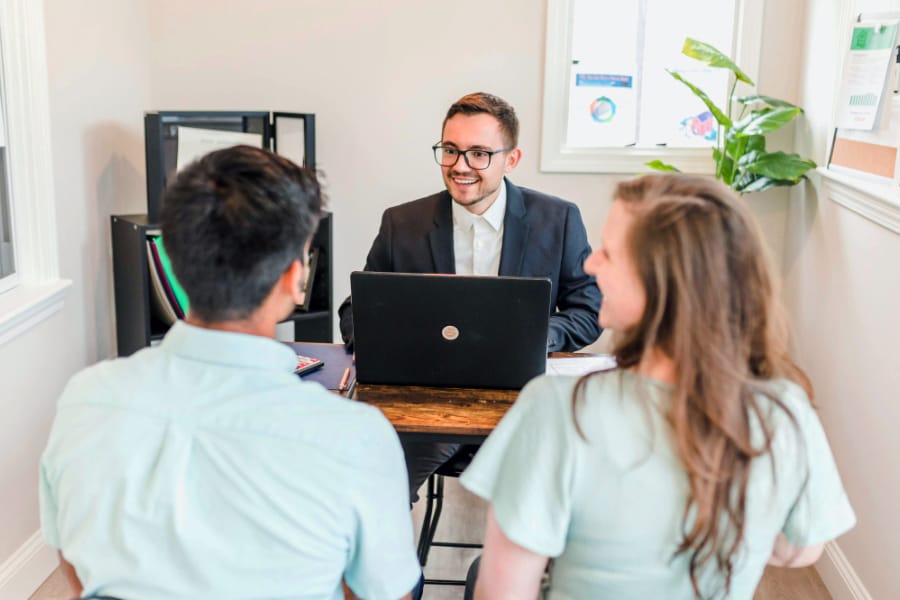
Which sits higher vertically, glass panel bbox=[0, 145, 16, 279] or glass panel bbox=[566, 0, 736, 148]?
glass panel bbox=[566, 0, 736, 148]

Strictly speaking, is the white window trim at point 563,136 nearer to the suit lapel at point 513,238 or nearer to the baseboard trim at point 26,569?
the suit lapel at point 513,238

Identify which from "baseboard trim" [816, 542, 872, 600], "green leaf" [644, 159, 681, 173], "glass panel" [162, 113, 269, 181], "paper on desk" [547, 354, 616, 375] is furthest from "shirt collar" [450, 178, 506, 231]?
"baseboard trim" [816, 542, 872, 600]

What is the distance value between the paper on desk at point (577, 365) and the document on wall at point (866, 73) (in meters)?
1.14

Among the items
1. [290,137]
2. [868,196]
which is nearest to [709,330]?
[868,196]

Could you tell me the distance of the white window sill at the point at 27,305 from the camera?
243cm

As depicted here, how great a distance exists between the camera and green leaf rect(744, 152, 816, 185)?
3191 mm

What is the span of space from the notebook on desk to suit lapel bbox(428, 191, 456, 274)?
27.4 inches

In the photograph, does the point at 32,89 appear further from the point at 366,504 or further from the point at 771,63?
the point at 771,63

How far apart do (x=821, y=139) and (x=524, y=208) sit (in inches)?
47.7

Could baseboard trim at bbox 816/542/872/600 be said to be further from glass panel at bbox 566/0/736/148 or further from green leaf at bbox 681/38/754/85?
glass panel at bbox 566/0/736/148

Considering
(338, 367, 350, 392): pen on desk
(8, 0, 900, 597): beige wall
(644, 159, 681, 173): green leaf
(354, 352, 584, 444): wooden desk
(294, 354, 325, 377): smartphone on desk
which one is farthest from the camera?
(644, 159, 681, 173): green leaf

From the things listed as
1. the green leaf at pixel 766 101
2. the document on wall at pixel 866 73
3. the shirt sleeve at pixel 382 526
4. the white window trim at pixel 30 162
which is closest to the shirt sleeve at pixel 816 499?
the shirt sleeve at pixel 382 526

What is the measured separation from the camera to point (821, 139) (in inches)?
125

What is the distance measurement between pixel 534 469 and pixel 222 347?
15.8 inches
